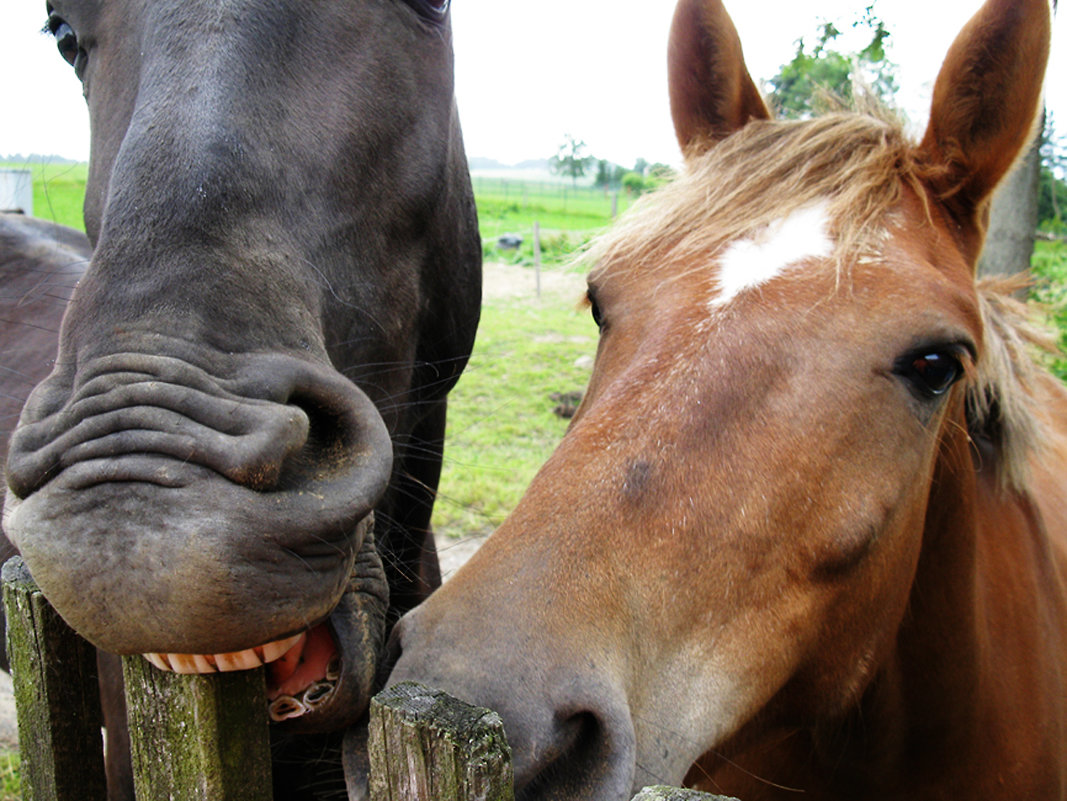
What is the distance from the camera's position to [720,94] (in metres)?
2.23

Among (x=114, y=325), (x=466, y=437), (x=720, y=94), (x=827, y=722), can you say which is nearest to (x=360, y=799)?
(x=114, y=325)

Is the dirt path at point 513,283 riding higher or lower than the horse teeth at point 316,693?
lower

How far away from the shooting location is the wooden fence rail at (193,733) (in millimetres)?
953

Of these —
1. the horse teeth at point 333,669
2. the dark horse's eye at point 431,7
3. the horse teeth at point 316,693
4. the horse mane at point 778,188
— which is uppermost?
the dark horse's eye at point 431,7

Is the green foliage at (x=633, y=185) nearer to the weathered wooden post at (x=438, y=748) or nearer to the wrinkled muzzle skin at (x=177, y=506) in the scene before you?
the wrinkled muzzle skin at (x=177, y=506)

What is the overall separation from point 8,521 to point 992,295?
7.87 ft

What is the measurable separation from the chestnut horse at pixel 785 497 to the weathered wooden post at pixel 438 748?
0.66ft

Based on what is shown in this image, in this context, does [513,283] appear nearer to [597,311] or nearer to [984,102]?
[597,311]

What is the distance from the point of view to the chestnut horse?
1.32 meters

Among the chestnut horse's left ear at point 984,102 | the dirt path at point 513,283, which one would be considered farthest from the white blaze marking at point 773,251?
the dirt path at point 513,283

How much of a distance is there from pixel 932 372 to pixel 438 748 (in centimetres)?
121

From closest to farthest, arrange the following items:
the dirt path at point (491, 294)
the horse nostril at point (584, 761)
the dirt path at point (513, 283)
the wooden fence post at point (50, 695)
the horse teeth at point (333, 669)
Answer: the horse nostril at point (584, 761) → the wooden fence post at point (50, 695) → the horse teeth at point (333, 669) → the dirt path at point (491, 294) → the dirt path at point (513, 283)

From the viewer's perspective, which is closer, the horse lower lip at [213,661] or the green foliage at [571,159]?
the horse lower lip at [213,661]

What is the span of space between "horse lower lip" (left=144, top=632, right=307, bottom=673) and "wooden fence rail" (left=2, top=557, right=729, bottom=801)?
0.01 metres
